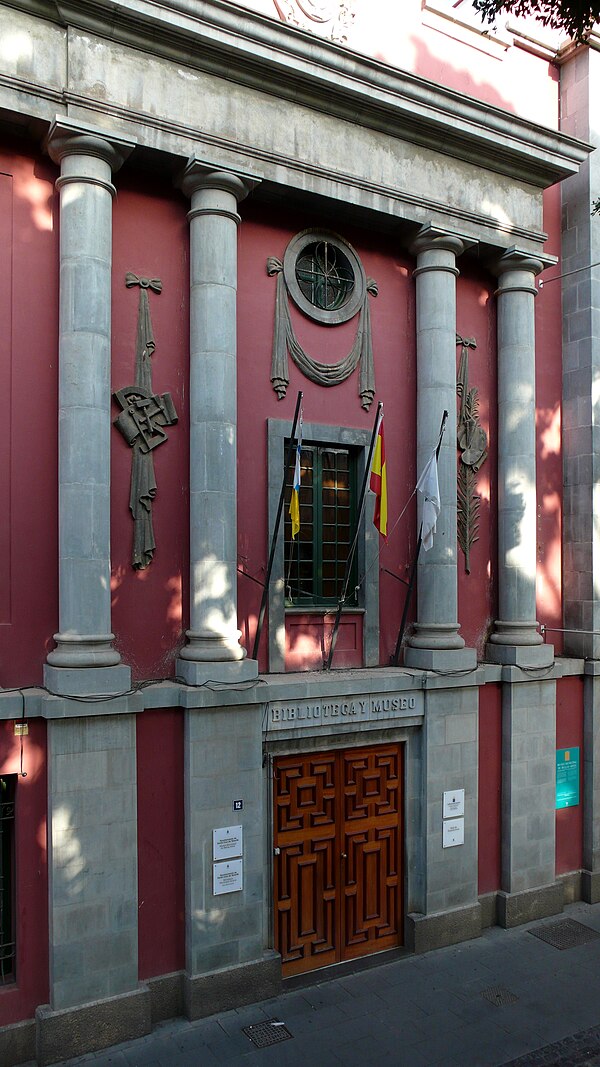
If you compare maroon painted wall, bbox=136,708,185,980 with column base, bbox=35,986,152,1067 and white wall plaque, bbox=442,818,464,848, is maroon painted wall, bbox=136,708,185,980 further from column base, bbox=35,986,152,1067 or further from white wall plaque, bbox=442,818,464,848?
white wall plaque, bbox=442,818,464,848

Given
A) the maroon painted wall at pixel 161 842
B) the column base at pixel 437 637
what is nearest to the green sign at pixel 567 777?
the column base at pixel 437 637

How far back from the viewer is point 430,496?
1132cm

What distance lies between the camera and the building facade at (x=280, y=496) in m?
9.36

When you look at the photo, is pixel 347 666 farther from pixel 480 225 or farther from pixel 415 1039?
pixel 480 225

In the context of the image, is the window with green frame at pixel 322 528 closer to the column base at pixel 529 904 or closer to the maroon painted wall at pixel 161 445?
the maroon painted wall at pixel 161 445

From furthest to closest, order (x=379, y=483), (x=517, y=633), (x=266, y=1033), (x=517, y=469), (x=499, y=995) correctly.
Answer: (x=517, y=469) < (x=517, y=633) < (x=379, y=483) < (x=499, y=995) < (x=266, y=1033)

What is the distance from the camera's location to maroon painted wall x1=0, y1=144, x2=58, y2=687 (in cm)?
942

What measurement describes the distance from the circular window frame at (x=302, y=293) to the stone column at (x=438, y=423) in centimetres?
102

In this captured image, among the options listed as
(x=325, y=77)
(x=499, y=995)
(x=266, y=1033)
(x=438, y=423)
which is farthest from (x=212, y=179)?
(x=499, y=995)

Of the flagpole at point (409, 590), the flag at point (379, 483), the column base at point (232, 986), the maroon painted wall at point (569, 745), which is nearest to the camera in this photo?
the column base at point (232, 986)

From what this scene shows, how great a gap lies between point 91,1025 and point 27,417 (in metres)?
6.94

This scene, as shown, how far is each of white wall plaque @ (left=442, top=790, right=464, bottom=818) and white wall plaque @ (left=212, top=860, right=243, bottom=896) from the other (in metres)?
3.40

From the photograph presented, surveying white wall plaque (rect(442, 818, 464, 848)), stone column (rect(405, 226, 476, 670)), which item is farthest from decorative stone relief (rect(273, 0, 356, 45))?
white wall plaque (rect(442, 818, 464, 848))

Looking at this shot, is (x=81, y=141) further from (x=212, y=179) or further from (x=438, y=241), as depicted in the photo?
(x=438, y=241)
